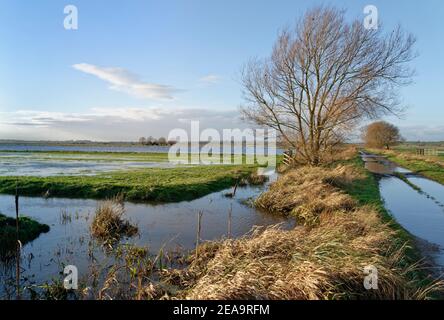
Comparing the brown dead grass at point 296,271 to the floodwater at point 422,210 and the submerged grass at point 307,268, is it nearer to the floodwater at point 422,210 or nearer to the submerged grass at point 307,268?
the submerged grass at point 307,268

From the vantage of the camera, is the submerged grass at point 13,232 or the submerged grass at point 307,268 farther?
the submerged grass at point 13,232

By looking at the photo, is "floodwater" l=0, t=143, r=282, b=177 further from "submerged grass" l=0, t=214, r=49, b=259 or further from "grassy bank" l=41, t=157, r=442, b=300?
"grassy bank" l=41, t=157, r=442, b=300

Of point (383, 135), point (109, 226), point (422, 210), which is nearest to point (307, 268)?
point (109, 226)

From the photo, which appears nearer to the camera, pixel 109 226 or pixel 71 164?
pixel 109 226

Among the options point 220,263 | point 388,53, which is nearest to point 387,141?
point 388,53

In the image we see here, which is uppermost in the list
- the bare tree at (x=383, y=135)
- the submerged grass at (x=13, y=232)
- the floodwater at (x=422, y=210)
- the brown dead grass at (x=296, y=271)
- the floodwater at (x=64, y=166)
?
the bare tree at (x=383, y=135)

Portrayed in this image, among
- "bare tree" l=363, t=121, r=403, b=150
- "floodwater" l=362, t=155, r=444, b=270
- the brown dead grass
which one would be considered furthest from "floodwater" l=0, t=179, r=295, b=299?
"bare tree" l=363, t=121, r=403, b=150

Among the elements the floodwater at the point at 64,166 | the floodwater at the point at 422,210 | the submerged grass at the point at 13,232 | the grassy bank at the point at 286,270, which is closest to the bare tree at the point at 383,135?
the floodwater at the point at 64,166

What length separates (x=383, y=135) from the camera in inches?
3452

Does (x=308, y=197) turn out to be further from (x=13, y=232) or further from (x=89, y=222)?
(x=13, y=232)

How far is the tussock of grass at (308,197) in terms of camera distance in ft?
40.8

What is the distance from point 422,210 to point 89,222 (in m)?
14.8

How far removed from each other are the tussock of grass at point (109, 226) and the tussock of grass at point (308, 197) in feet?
21.8

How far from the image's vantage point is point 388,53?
2059 cm
